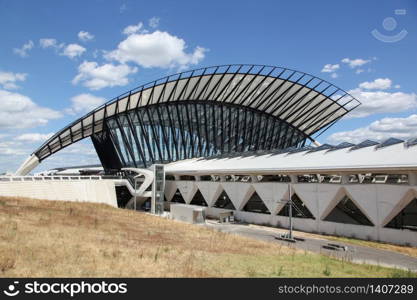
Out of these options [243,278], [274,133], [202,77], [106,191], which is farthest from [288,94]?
[243,278]

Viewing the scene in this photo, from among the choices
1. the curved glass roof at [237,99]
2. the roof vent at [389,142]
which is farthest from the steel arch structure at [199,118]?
the roof vent at [389,142]

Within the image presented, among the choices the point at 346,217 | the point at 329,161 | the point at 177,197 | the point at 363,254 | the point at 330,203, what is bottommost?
the point at 363,254

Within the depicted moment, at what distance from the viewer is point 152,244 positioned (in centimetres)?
1695

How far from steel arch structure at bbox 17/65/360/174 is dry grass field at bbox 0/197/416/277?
40747mm

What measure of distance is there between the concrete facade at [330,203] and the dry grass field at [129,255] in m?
12.3

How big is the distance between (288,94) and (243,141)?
14.2m

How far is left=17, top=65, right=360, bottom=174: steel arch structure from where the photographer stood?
199 ft

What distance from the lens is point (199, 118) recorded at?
227ft

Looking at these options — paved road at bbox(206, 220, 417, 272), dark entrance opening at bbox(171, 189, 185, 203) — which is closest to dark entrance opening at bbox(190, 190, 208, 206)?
dark entrance opening at bbox(171, 189, 185, 203)

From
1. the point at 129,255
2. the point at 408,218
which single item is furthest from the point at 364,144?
the point at 129,255

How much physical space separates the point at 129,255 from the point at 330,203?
23.0 metres

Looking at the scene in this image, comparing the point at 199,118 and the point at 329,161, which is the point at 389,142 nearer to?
the point at 329,161

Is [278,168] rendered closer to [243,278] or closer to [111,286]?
[243,278]

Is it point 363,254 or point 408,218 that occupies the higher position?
point 408,218
